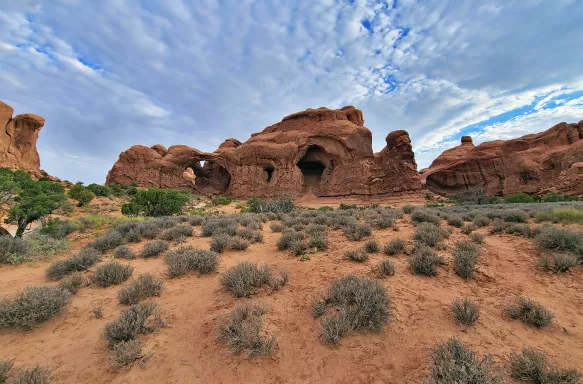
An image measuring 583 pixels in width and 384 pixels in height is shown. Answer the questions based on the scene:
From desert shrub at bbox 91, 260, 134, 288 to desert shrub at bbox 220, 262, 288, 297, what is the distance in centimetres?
212

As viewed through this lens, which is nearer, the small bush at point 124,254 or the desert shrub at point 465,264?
the desert shrub at point 465,264

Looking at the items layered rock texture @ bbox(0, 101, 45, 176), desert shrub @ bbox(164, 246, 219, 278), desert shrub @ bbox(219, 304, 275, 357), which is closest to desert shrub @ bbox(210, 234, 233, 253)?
desert shrub @ bbox(164, 246, 219, 278)

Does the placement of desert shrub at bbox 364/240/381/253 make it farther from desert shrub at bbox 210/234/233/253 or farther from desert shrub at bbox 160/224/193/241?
desert shrub at bbox 160/224/193/241

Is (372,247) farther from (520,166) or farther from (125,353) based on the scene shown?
(520,166)

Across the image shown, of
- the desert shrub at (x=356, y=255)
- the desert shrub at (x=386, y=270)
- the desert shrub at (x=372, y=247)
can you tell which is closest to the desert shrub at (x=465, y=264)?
the desert shrub at (x=386, y=270)

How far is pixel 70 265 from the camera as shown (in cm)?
512

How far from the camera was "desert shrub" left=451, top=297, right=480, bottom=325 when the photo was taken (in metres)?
2.97

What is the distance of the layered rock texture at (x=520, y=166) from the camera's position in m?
30.9

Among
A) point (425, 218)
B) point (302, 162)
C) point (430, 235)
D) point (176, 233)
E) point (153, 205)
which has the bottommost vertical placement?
point (430, 235)

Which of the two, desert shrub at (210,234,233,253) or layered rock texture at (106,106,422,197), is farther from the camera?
layered rock texture at (106,106,422,197)

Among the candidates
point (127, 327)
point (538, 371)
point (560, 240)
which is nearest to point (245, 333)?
point (127, 327)

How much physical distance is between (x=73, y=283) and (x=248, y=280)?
10.7 ft

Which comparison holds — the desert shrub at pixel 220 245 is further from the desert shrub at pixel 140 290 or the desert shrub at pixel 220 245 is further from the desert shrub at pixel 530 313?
the desert shrub at pixel 530 313

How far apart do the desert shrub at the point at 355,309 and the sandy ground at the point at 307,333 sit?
0.11 m
